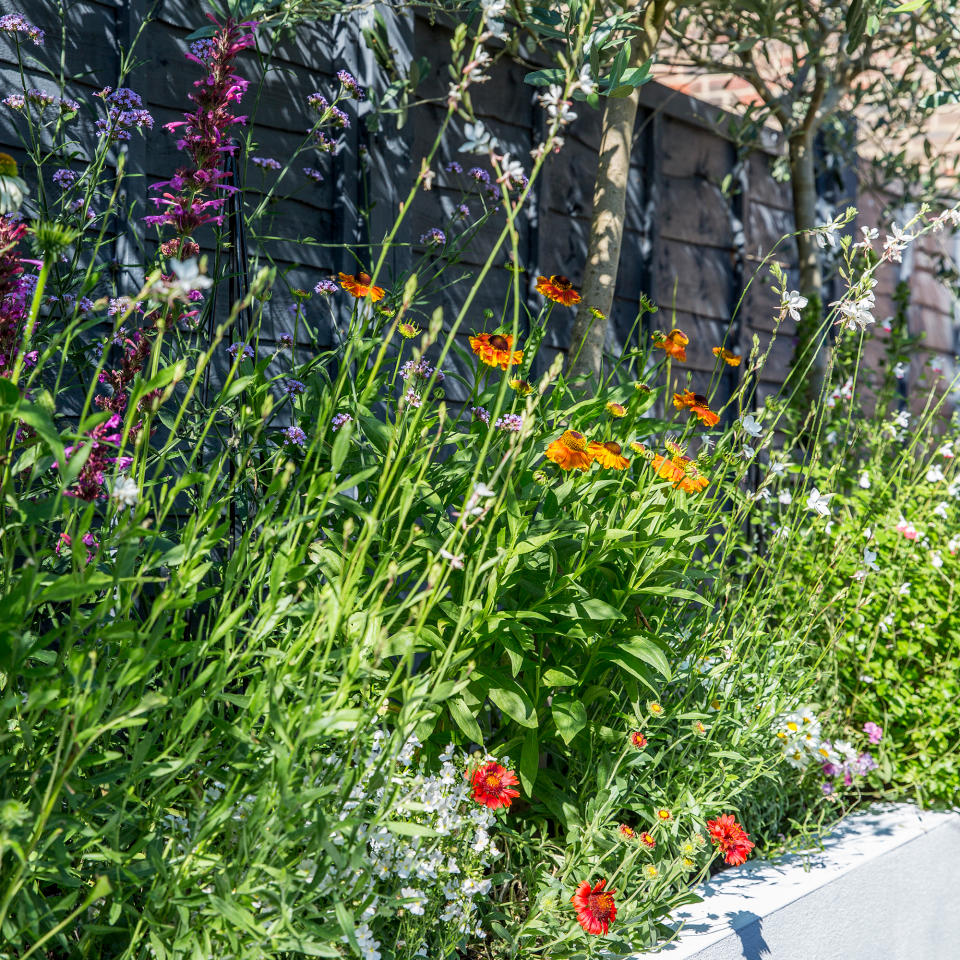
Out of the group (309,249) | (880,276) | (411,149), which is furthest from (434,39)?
(880,276)

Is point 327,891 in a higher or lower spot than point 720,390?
lower

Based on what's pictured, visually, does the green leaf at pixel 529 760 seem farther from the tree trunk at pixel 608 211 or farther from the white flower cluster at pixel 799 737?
the tree trunk at pixel 608 211

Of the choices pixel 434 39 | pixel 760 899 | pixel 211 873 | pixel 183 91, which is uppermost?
pixel 434 39

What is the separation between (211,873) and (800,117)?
419cm

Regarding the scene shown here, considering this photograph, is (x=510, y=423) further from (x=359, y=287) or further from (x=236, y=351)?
(x=236, y=351)

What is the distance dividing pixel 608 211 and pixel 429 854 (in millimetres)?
1850

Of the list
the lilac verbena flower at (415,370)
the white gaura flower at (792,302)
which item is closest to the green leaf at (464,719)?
the lilac verbena flower at (415,370)

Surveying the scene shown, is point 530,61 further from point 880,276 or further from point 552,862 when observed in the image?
point 880,276

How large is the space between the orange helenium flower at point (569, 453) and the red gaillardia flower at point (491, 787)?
0.49 metres

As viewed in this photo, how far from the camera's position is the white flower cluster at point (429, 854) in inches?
50.8

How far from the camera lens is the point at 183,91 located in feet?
7.74

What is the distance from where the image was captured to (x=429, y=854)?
4.73 feet

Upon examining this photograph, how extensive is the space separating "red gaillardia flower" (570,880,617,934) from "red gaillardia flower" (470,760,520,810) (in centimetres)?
19

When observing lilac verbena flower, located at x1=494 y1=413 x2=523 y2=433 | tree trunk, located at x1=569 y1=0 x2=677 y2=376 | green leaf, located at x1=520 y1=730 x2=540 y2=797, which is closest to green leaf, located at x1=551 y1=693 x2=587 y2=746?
green leaf, located at x1=520 y1=730 x2=540 y2=797
